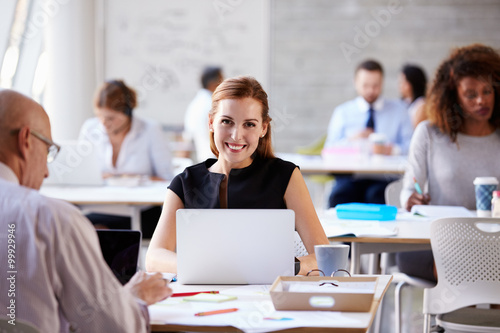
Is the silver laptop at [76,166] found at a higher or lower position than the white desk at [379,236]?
higher

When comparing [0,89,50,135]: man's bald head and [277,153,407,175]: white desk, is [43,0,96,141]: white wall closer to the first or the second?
[277,153,407,175]: white desk

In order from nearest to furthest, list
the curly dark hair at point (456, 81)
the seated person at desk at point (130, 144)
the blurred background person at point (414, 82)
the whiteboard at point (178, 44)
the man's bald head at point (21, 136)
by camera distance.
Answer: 1. the man's bald head at point (21, 136)
2. the curly dark hair at point (456, 81)
3. the seated person at desk at point (130, 144)
4. the blurred background person at point (414, 82)
5. the whiteboard at point (178, 44)

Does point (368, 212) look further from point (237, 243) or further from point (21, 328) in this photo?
point (21, 328)

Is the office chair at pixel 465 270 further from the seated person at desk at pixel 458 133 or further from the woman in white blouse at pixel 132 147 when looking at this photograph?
the woman in white blouse at pixel 132 147

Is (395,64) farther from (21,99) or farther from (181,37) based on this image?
(21,99)

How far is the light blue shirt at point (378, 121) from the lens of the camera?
620cm

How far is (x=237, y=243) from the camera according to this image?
1.82 m

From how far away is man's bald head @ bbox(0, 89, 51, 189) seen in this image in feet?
4.55

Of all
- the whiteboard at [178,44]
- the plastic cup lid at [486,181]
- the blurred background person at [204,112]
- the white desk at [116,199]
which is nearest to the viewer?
the plastic cup lid at [486,181]

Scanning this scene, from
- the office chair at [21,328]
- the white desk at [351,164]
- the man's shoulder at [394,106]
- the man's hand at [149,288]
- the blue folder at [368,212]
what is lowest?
the office chair at [21,328]

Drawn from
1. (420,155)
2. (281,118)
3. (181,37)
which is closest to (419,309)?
(420,155)

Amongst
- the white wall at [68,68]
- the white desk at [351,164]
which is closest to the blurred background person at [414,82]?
the white desk at [351,164]

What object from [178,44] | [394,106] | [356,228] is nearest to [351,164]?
[394,106]

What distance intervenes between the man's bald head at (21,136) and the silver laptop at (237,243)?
0.50 meters
